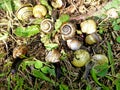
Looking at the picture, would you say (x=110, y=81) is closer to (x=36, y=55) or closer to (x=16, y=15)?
(x=36, y=55)

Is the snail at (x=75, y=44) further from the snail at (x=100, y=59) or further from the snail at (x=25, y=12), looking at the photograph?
the snail at (x=25, y=12)

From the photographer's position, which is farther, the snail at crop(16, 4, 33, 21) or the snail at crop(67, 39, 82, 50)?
the snail at crop(16, 4, 33, 21)

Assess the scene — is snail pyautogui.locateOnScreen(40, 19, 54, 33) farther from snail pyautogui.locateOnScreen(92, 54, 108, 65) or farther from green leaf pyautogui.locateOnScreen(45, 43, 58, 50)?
snail pyautogui.locateOnScreen(92, 54, 108, 65)

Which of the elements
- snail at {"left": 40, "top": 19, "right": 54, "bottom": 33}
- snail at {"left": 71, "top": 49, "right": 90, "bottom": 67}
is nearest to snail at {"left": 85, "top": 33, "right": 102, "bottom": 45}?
snail at {"left": 71, "top": 49, "right": 90, "bottom": 67}

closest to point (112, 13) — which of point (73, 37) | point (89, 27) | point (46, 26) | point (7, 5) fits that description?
point (89, 27)

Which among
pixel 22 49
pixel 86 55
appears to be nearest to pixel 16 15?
pixel 22 49

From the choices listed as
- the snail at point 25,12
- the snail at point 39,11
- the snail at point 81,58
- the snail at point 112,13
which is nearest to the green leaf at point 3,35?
the snail at point 25,12
